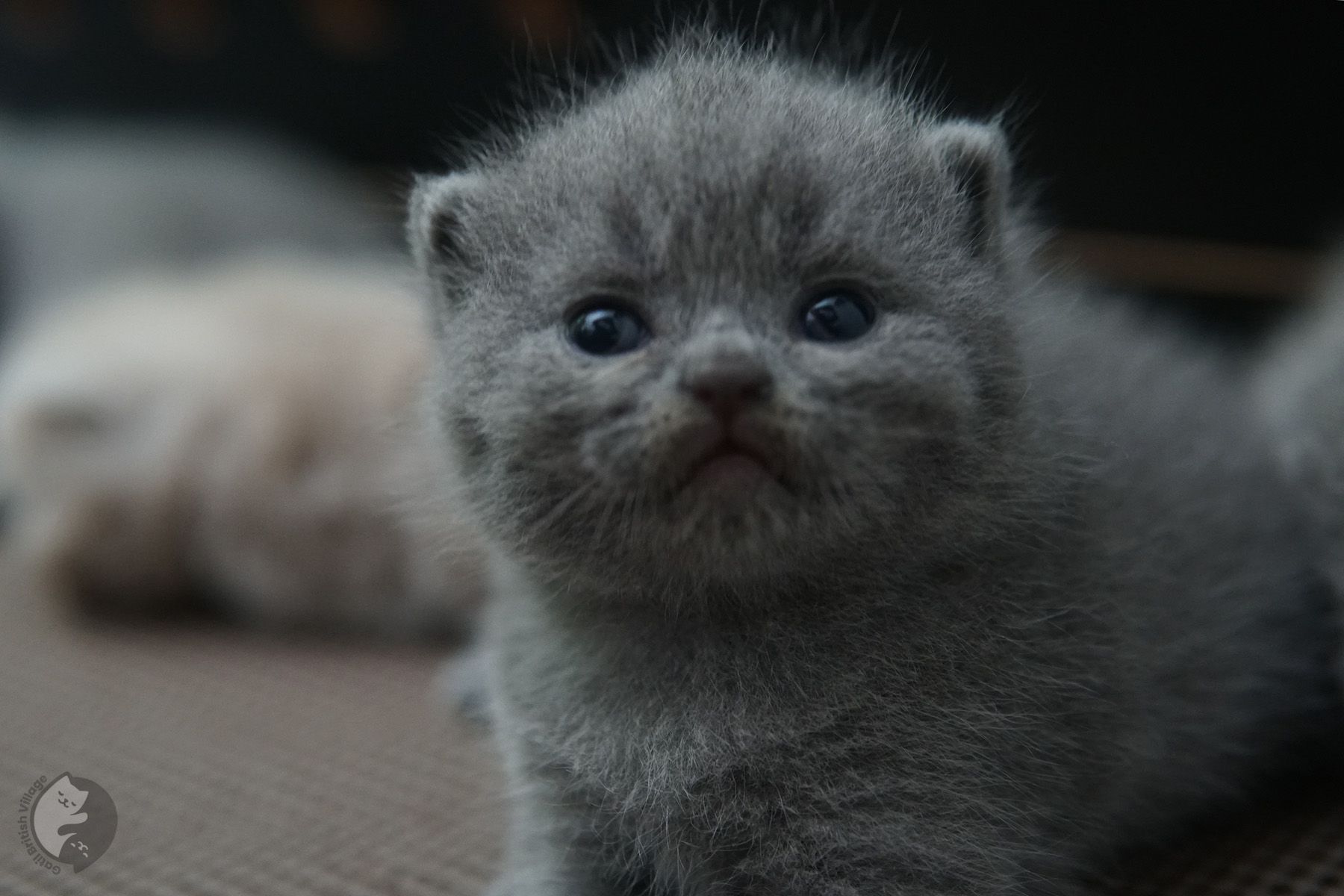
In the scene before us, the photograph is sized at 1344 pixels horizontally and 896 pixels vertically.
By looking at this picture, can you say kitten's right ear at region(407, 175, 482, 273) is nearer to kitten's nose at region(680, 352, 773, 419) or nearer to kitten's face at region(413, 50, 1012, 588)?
kitten's face at region(413, 50, 1012, 588)

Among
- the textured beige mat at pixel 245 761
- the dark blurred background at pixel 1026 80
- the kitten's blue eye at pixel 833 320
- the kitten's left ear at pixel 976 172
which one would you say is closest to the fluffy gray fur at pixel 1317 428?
the dark blurred background at pixel 1026 80

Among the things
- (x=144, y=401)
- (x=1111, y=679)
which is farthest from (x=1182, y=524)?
(x=144, y=401)

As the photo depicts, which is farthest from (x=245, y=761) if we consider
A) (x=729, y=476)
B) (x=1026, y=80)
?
(x=1026, y=80)

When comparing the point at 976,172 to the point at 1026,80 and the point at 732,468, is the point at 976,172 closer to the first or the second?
the point at 732,468

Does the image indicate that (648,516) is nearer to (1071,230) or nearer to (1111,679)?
(1111,679)

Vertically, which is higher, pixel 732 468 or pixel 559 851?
pixel 732 468

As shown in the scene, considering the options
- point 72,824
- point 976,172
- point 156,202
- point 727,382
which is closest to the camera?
point 727,382

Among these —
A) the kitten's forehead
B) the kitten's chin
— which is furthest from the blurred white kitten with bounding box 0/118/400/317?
the kitten's chin
